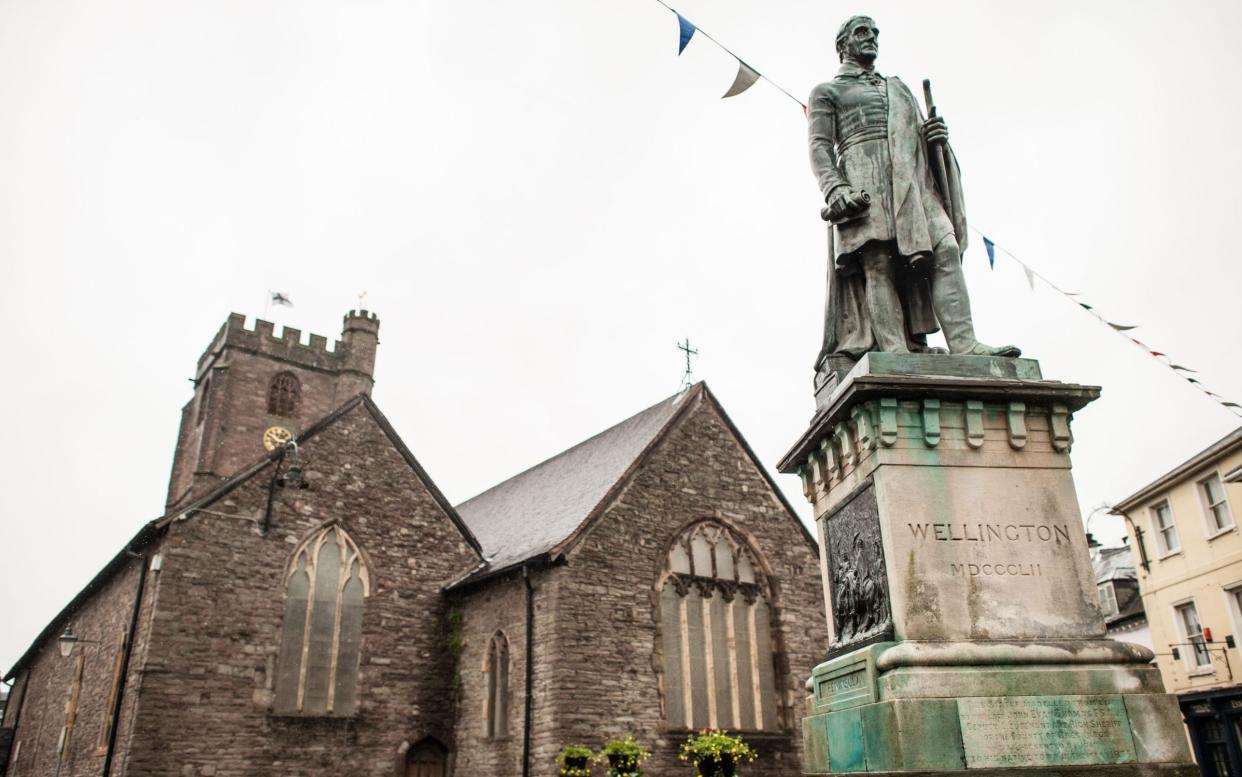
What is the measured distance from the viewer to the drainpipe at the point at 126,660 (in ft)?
52.3

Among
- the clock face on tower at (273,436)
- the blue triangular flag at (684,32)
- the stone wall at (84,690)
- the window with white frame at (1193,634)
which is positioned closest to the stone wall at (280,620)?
the stone wall at (84,690)

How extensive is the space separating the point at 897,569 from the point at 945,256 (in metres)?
2.07

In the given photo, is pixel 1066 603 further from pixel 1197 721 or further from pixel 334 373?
pixel 334 373

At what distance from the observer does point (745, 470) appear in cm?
2112

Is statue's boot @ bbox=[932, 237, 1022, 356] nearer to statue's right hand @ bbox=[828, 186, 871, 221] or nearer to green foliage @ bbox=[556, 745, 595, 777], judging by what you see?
statue's right hand @ bbox=[828, 186, 871, 221]

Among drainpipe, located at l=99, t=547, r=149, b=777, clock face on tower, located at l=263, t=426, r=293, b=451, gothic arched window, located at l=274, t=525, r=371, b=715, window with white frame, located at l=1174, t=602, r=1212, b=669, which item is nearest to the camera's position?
drainpipe, located at l=99, t=547, r=149, b=777

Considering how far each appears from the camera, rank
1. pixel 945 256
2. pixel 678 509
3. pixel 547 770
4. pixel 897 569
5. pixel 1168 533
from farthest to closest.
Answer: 1. pixel 1168 533
2. pixel 678 509
3. pixel 547 770
4. pixel 945 256
5. pixel 897 569

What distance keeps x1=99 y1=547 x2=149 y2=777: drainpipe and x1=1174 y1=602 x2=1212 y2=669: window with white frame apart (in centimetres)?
2273

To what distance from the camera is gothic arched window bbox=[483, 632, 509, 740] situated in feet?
57.4

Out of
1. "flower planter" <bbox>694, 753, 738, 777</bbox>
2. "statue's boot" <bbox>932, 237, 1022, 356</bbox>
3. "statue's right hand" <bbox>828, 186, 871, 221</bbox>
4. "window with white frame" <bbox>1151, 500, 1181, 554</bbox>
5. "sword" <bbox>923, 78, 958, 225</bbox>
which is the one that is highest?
"window with white frame" <bbox>1151, 500, 1181, 554</bbox>

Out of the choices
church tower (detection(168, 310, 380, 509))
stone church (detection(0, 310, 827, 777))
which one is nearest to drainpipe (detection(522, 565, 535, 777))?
stone church (detection(0, 310, 827, 777))

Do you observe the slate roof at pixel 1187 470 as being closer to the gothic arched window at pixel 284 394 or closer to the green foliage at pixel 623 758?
the green foliage at pixel 623 758

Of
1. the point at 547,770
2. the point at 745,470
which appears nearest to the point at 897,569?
the point at 547,770

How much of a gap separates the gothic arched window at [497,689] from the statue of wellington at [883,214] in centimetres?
1363
